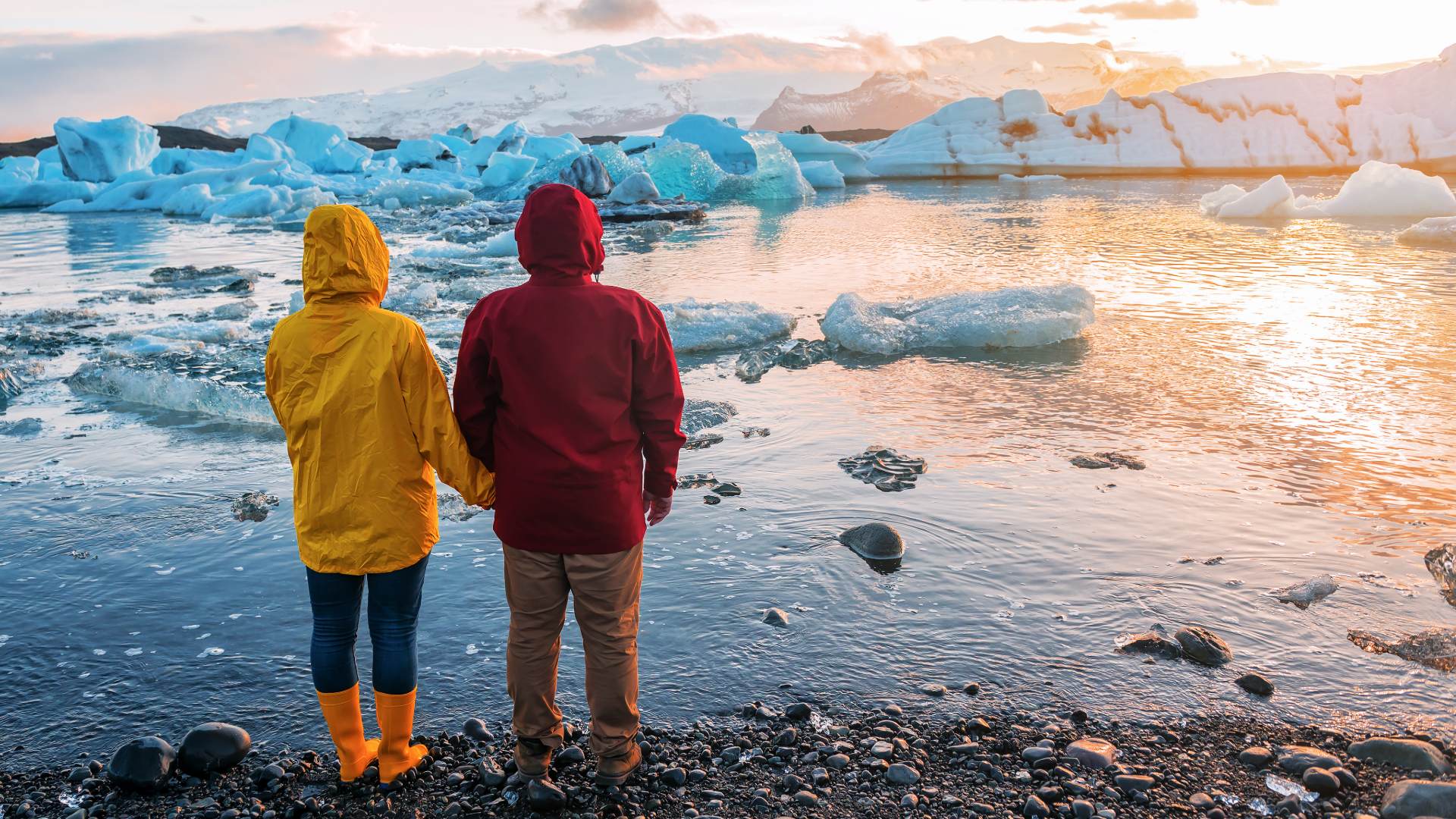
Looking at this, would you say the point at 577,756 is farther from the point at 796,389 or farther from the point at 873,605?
the point at 796,389

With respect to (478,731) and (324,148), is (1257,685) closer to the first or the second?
(478,731)

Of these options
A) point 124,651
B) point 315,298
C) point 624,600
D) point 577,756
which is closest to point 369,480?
point 315,298

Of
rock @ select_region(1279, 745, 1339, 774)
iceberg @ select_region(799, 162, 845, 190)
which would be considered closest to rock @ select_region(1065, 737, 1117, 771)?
rock @ select_region(1279, 745, 1339, 774)

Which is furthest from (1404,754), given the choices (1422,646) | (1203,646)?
(1422,646)

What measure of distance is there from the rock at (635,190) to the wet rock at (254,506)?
19567mm

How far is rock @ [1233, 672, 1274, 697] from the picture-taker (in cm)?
282

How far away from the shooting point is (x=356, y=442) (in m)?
2.31

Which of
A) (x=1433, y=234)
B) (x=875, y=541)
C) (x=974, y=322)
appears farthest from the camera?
(x=1433, y=234)

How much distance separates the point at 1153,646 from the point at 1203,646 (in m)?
0.14

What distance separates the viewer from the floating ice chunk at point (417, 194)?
2862cm

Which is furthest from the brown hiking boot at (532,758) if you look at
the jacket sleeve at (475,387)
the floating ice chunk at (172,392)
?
the floating ice chunk at (172,392)

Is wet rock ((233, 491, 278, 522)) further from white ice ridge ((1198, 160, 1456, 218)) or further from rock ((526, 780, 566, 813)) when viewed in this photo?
white ice ridge ((1198, 160, 1456, 218))

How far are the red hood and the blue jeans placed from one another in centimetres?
77

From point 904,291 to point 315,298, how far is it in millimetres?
8773
